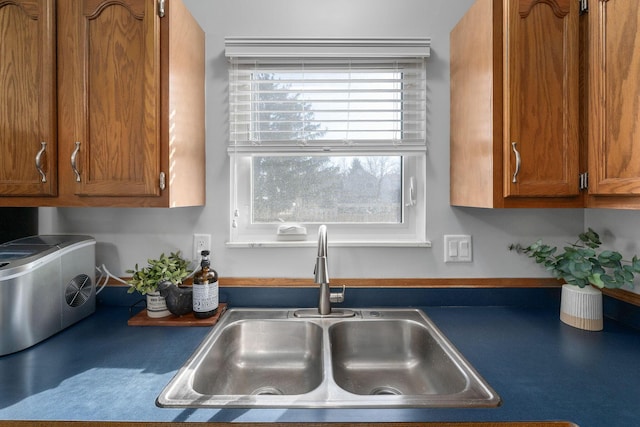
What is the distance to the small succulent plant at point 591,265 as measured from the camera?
1108 millimetres

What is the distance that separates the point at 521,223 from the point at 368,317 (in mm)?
824

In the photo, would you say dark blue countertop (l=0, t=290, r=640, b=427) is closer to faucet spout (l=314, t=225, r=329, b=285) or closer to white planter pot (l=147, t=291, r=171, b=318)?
white planter pot (l=147, t=291, r=171, b=318)

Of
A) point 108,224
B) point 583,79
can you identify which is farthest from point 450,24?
point 108,224

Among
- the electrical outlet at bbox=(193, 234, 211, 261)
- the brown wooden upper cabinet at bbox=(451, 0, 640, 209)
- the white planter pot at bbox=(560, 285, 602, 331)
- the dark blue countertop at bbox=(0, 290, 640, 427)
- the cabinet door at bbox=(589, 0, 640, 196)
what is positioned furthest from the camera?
the electrical outlet at bbox=(193, 234, 211, 261)

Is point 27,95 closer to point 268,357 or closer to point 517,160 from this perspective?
point 268,357

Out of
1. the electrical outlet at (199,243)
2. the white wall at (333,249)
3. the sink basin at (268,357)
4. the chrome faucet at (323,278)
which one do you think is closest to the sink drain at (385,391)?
the sink basin at (268,357)

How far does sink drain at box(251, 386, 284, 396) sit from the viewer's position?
1141mm

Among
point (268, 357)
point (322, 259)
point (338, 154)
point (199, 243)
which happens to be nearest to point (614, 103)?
point (338, 154)

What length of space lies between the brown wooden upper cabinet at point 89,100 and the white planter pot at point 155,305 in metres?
0.38

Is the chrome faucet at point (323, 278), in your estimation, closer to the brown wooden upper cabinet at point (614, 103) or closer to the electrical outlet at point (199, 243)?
the electrical outlet at point (199, 243)

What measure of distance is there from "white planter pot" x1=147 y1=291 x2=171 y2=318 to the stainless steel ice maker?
0.85 ft

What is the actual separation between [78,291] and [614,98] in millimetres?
1998

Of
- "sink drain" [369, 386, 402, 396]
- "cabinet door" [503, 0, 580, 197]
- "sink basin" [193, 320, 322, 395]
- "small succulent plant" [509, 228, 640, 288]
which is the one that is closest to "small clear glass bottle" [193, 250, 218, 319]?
"sink basin" [193, 320, 322, 395]

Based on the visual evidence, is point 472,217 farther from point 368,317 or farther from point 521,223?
Answer: point 368,317
